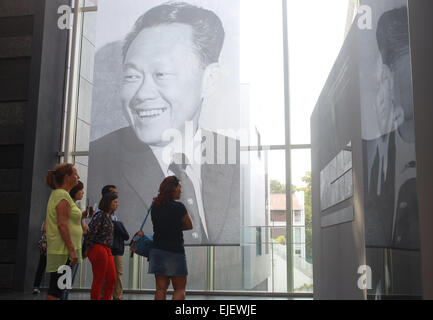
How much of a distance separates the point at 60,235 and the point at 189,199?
3.69 meters

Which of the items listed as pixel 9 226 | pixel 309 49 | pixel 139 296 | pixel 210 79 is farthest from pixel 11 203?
pixel 309 49

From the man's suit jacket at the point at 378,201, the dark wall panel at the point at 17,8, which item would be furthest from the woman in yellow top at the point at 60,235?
the dark wall panel at the point at 17,8

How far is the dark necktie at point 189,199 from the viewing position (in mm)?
7023

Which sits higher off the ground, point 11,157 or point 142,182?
point 11,157

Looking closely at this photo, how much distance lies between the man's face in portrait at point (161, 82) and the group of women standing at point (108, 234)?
123 inches

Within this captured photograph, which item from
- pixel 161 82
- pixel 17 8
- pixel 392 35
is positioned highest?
pixel 17 8

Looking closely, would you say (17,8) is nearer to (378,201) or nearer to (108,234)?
(108,234)

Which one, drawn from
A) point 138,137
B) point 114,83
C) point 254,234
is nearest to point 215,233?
point 254,234

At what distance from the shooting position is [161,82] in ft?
24.2

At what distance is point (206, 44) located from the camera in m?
7.43

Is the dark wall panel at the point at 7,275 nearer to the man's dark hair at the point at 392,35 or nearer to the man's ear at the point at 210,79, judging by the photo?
the man's ear at the point at 210,79

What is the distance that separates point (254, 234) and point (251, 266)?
50 centimetres

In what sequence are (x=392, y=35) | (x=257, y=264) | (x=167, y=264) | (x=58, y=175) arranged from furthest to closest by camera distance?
(x=257, y=264) → (x=167, y=264) → (x=58, y=175) → (x=392, y=35)

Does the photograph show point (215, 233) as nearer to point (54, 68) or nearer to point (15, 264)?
point (15, 264)
